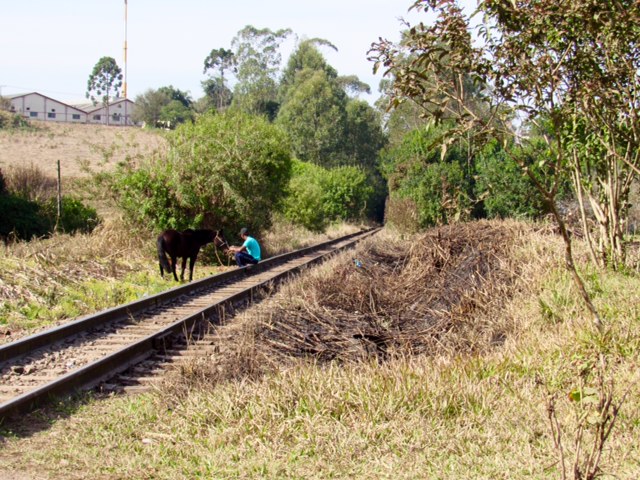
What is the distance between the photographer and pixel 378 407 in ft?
20.4

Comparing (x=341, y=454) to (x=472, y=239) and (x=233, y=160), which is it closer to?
(x=472, y=239)

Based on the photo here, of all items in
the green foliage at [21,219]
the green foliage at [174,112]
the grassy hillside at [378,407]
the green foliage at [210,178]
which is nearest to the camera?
the grassy hillside at [378,407]

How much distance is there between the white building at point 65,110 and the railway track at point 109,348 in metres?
109

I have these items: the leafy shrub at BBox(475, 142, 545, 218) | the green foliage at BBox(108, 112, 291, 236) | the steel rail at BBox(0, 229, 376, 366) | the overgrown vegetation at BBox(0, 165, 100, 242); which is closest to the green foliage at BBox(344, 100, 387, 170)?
the leafy shrub at BBox(475, 142, 545, 218)

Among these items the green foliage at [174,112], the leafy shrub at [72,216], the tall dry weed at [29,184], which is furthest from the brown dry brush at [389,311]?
the green foliage at [174,112]

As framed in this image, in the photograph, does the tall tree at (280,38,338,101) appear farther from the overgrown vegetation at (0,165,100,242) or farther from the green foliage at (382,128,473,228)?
the overgrown vegetation at (0,165,100,242)

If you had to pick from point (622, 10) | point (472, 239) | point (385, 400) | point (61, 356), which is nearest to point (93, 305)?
point (61, 356)

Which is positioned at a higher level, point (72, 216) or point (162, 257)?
point (72, 216)

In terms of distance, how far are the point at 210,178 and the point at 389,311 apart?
1206 cm

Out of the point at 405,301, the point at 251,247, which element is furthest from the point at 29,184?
the point at 405,301

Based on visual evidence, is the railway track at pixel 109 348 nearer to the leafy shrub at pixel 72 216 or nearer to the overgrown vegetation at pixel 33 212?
the overgrown vegetation at pixel 33 212

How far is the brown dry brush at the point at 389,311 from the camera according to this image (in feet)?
29.5

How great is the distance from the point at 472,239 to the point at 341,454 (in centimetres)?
935

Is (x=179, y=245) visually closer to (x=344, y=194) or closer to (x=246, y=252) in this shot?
(x=246, y=252)
